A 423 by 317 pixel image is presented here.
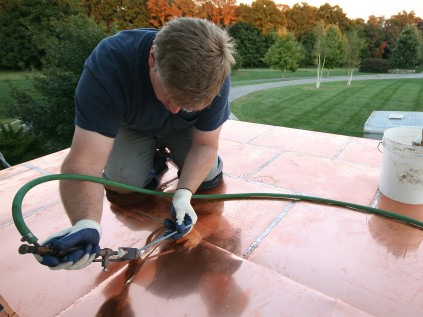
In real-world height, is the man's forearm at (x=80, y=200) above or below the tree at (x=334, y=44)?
below

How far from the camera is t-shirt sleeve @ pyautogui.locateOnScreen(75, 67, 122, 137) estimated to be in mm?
1249

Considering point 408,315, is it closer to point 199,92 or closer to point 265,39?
point 199,92

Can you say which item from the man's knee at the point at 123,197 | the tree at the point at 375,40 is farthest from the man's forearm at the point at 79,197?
the tree at the point at 375,40

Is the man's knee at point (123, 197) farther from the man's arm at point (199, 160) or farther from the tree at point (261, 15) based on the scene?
the tree at point (261, 15)

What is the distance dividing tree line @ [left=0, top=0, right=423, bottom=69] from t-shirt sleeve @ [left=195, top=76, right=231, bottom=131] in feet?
19.5

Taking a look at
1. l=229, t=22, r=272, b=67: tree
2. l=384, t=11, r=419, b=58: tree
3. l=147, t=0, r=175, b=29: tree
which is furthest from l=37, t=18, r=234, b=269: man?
l=384, t=11, r=419, b=58: tree

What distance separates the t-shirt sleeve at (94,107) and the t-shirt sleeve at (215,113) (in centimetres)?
47

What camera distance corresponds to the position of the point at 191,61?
108 centimetres

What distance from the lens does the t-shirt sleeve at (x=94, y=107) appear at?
4.10 ft

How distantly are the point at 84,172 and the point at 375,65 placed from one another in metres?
34.7

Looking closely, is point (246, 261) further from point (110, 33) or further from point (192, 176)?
point (110, 33)

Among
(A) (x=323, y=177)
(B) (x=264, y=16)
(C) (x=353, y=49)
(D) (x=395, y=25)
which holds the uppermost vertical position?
(B) (x=264, y=16)

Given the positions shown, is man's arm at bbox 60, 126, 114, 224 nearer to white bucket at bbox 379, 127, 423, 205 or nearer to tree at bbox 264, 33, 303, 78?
white bucket at bbox 379, 127, 423, 205

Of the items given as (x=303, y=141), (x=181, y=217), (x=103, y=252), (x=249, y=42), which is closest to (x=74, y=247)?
(x=103, y=252)
